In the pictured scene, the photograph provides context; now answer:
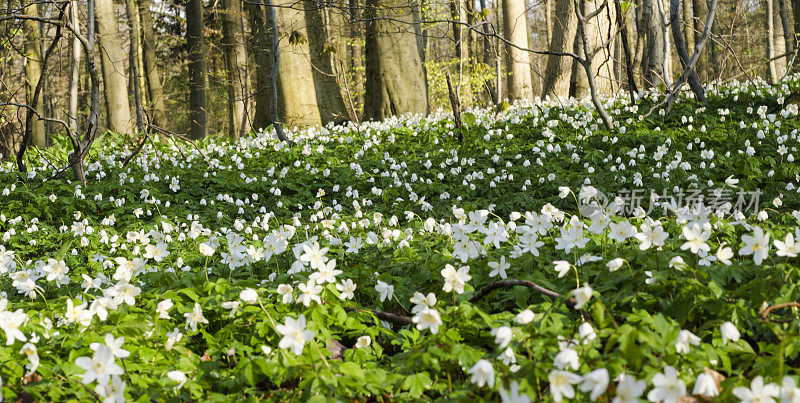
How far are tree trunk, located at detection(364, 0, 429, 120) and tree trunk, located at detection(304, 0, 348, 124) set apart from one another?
0.95 m

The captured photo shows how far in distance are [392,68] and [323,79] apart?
195cm

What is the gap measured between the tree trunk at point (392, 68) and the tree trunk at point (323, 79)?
0.95m

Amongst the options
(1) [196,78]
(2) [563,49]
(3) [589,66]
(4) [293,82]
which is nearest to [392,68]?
(4) [293,82]

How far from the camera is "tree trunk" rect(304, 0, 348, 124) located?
12.8 metres

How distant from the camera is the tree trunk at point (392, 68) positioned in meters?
11.8

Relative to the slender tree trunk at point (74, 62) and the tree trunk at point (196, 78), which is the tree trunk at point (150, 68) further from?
the slender tree trunk at point (74, 62)

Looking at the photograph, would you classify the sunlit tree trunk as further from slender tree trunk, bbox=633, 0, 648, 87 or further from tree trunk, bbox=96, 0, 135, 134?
tree trunk, bbox=96, 0, 135, 134

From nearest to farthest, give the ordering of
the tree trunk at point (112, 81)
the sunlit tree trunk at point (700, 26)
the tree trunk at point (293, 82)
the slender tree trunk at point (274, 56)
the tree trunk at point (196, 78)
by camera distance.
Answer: the slender tree trunk at point (274, 56)
the tree trunk at point (293, 82)
the tree trunk at point (112, 81)
the tree trunk at point (196, 78)
the sunlit tree trunk at point (700, 26)

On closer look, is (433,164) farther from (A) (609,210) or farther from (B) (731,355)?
(B) (731,355)

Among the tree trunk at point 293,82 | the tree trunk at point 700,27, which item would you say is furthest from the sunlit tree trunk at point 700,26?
the tree trunk at point 293,82

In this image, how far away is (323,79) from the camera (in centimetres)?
1295

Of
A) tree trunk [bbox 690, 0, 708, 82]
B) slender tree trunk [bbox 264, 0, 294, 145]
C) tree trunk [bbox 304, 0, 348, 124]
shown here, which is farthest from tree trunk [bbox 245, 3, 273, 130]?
tree trunk [bbox 690, 0, 708, 82]

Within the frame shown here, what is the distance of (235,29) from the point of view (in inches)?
734

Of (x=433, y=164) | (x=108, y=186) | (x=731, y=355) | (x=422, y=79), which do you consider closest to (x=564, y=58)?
(x=422, y=79)
